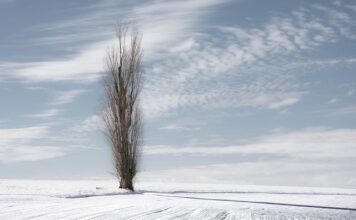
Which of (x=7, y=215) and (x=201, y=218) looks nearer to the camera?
(x=201, y=218)

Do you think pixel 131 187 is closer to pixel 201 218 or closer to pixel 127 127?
pixel 127 127


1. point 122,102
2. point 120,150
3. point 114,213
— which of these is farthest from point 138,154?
point 114,213

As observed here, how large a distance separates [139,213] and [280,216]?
118 inches

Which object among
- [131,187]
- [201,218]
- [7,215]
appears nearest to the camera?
[201,218]

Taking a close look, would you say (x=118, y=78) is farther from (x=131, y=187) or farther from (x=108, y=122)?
(x=131, y=187)

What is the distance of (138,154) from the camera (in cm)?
2627

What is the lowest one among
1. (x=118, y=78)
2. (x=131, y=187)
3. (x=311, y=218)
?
(x=311, y=218)

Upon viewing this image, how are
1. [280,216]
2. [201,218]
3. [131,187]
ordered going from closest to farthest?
[201,218]
[280,216]
[131,187]

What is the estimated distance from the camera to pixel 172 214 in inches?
414

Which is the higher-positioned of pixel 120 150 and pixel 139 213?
pixel 120 150

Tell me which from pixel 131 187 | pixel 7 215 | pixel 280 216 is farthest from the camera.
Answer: pixel 131 187

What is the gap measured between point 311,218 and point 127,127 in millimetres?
16453

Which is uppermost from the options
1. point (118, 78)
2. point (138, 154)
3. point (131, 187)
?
point (118, 78)

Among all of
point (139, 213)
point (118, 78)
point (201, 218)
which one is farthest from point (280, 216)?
point (118, 78)
